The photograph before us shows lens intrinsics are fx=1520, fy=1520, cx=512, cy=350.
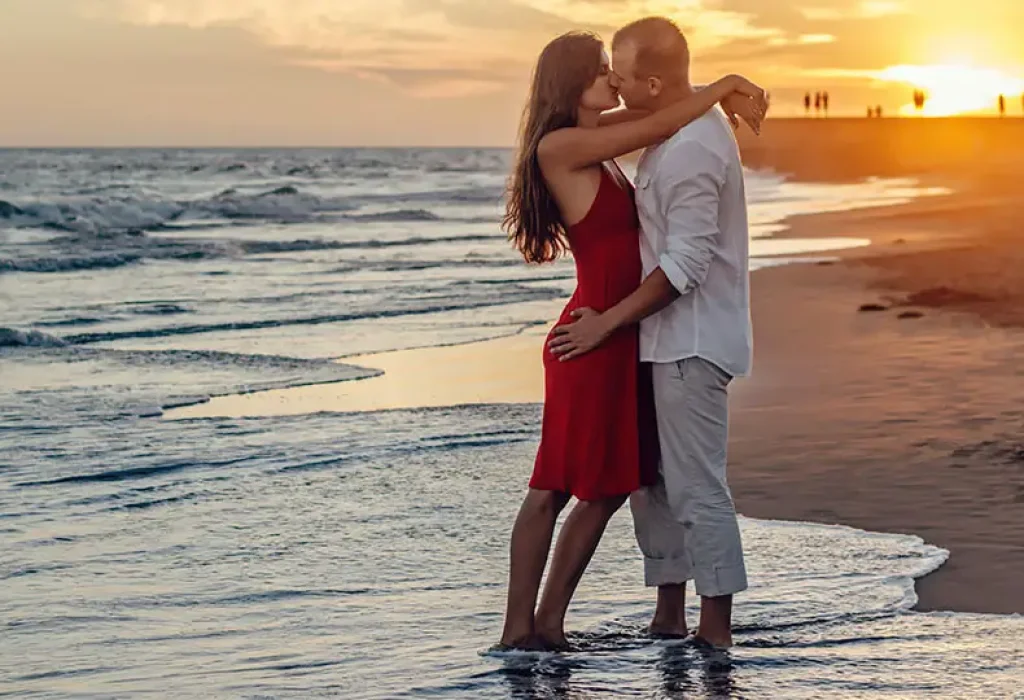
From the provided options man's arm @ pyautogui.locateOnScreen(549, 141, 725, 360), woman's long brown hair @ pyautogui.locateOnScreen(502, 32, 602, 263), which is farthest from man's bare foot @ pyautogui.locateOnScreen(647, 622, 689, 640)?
woman's long brown hair @ pyautogui.locateOnScreen(502, 32, 602, 263)

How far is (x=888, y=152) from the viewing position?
62.2 metres

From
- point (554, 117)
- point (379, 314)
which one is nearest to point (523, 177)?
point (554, 117)

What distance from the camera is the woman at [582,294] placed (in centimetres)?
438

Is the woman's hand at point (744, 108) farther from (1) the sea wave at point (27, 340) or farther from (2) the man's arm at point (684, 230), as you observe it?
(1) the sea wave at point (27, 340)

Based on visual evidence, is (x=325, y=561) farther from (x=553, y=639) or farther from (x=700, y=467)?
(x=700, y=467)

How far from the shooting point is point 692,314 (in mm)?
4332

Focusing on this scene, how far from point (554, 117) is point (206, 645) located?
184 centimetres

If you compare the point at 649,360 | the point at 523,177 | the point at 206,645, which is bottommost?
the point at 206,645

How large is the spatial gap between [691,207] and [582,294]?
0.43 m

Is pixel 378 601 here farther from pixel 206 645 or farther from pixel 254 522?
pixel 254 522

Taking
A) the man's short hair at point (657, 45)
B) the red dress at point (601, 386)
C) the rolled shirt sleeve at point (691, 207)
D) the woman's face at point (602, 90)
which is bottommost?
the red dress at point (601, 386)

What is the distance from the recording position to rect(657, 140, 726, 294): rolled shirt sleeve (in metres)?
4.22

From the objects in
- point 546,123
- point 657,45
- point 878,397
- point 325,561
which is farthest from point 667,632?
point 878,397

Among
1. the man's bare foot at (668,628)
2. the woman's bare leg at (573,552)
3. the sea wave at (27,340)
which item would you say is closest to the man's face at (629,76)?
the woman's bare leg at (573,552)
